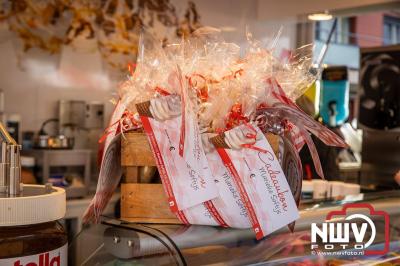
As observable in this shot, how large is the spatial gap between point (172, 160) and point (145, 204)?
11 cm

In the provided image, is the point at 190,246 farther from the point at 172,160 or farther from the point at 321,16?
the point at 321,16

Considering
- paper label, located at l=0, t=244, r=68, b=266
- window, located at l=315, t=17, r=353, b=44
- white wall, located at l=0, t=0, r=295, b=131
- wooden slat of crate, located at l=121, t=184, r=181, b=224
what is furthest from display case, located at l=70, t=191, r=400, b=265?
window, located at l=315, t=17, r=353, b=44

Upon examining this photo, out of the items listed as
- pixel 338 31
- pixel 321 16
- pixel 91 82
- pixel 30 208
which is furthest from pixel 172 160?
pixel 338 31

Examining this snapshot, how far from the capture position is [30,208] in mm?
809

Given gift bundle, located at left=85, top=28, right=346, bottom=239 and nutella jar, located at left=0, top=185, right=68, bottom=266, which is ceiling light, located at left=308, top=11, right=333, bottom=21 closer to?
gift bundle, located at left=85, top=28, right=346, bottom=239

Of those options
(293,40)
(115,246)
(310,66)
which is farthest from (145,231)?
(293,40)

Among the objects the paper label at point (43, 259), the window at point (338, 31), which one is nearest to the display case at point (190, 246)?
the paper label at point (43, 259)

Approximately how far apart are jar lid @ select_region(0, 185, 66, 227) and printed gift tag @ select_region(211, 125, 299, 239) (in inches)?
10.9

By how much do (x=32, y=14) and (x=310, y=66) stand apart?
3017 millimetres

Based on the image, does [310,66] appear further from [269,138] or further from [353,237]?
[353,237]

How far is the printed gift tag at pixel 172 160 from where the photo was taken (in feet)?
3.05

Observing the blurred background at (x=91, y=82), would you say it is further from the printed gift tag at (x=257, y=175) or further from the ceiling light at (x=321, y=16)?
the printed gift tag at (x=257, y=175)

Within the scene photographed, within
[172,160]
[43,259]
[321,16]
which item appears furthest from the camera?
[321,16]

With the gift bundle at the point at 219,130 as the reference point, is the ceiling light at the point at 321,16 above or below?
above
